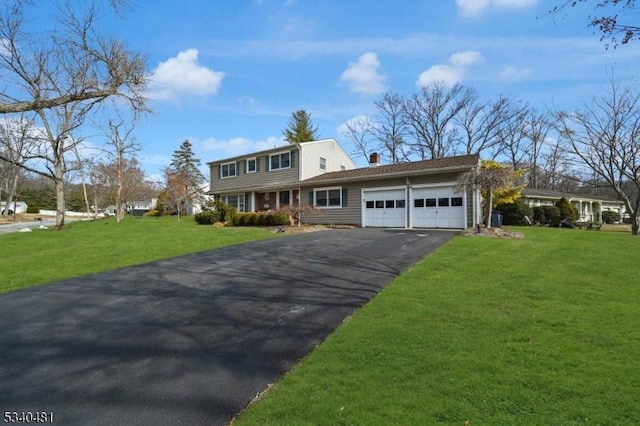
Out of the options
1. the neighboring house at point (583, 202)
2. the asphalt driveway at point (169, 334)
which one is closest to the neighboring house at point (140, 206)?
the neighboring house at point (583, 202)

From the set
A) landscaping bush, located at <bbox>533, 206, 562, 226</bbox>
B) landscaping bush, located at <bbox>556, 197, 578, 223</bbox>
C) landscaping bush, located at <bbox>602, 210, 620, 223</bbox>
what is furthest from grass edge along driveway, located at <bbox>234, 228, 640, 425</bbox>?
landscaping bush, located at <bbox>602, 210, 620, 223</bbox>

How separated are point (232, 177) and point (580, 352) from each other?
27671mm

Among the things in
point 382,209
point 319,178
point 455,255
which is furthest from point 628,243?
point 319,178

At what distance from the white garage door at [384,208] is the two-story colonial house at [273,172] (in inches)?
199

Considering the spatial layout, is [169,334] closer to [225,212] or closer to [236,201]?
[225,212]

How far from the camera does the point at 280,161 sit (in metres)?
26.0

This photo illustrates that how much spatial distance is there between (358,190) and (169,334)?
56.1 feet

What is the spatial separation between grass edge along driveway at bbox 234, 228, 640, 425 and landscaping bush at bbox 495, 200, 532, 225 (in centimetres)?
1736

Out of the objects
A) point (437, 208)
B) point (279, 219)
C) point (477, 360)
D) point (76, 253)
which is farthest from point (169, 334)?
point (279, 219)

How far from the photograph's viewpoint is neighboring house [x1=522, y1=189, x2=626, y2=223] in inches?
1202

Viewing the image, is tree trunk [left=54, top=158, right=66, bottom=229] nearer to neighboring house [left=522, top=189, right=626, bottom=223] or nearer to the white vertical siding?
the white vertical siding

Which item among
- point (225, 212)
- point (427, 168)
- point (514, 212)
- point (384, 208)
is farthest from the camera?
point (225, 212)

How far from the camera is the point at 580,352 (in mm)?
3910

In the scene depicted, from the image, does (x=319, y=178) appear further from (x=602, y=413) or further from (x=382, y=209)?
(x=602, y=413)
